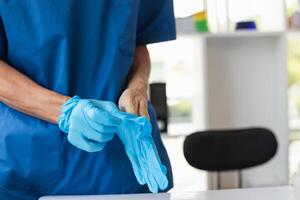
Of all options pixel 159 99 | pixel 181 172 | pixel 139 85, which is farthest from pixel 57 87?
pixel 181 172

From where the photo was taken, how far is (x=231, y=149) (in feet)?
6.50

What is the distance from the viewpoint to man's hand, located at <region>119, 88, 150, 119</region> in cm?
90

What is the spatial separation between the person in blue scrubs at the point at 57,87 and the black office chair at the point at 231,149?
3.26 feet

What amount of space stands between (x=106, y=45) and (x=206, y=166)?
1.12 m

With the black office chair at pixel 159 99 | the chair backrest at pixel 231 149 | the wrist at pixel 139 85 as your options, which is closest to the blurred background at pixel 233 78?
the black office chair at pixel 159 99

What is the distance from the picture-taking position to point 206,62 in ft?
8.34

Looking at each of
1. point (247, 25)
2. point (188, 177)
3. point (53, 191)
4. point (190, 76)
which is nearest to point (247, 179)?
point (188, 177)

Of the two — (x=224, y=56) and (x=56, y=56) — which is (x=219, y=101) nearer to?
(x=224, y=56)

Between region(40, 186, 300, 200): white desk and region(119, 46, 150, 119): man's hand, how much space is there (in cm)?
16

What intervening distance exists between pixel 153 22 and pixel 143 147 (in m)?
0.42

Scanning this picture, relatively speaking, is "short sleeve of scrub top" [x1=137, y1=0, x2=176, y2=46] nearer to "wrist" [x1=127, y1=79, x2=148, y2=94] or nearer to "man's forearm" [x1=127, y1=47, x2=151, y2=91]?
"man's forearm" [x1=127, y1=47, x2=151, y2=91]

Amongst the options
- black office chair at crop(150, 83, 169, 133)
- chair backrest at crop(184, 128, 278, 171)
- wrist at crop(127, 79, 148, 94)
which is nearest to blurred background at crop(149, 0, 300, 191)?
black office chair at crop(150, 83, 169, 133)

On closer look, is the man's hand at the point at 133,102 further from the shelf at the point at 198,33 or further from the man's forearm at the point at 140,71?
the shelf at the point at 198,33

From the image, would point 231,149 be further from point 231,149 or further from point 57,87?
point 57,87
